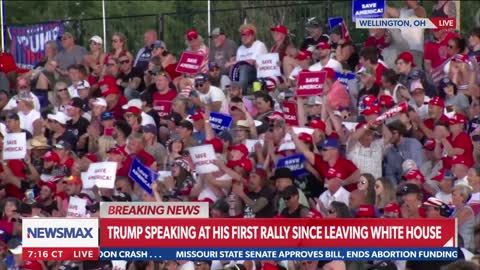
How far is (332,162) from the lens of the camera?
20.0 metres

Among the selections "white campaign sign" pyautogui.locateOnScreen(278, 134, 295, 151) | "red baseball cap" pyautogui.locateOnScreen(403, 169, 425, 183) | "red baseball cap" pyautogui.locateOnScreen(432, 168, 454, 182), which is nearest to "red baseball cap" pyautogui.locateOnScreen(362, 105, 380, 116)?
"white campaign sign" pyautogui.locateOnScreen(278, 134, 295, 151)

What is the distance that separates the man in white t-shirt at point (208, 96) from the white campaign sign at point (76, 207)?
253cm

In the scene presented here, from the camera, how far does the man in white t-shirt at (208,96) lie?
22.8 metres

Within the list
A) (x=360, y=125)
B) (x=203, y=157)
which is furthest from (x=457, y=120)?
(x=203, y=157)

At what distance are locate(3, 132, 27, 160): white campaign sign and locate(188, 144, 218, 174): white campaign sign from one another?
304 centimetres

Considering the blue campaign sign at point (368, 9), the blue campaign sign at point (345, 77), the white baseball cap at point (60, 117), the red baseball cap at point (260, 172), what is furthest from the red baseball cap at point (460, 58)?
the white baseball cap at point (60, 117)

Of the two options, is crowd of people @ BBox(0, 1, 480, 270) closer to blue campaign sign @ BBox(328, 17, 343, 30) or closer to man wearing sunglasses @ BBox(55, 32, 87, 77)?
Result: man wearing sunglasses @ BBox(55, 32, 87, 77)

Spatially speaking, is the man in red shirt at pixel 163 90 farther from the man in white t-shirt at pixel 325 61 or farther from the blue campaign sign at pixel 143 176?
the blue campaign sign at pixel 143 176

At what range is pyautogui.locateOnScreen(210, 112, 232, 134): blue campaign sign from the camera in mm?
21953

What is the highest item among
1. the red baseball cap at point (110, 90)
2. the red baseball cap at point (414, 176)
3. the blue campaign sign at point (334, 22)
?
the blue campaign sign at point (334, 22)

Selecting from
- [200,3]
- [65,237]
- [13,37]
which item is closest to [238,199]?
[65,237]

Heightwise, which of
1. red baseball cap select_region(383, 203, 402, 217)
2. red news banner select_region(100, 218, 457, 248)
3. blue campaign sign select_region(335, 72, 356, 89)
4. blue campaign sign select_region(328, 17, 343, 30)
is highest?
blue campaign sign select_region(328, 17, 343, 30)

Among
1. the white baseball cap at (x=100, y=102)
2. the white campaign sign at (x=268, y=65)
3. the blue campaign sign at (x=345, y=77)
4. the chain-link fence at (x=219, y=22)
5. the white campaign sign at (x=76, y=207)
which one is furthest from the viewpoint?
the chain-link fence at (x=219, y=22)

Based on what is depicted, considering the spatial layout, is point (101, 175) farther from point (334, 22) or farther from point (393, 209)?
point (334, 22)
